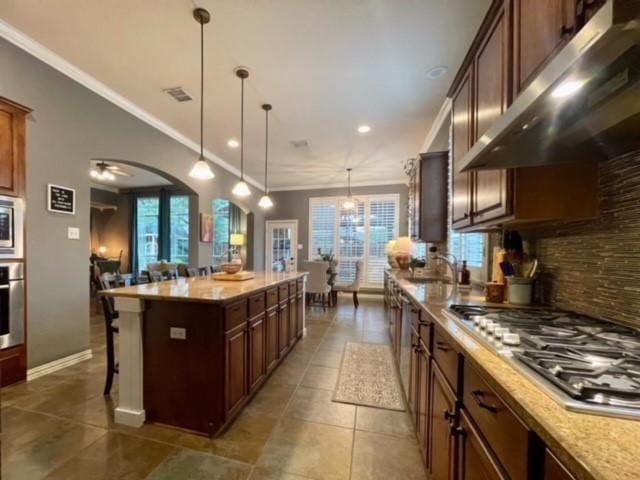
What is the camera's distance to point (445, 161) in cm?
351

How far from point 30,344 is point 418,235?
14.1ft

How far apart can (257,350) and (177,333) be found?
730 mm

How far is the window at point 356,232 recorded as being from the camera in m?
7.46

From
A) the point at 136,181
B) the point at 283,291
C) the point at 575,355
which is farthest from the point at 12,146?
the point at 136,181

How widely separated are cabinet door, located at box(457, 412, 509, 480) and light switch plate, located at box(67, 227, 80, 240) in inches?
150

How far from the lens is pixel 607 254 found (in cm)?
124

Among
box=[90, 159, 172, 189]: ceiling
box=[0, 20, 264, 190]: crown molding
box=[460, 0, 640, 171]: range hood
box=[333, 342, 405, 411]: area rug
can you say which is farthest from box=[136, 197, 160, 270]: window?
box=[460, 0, 640, 171]: range hood

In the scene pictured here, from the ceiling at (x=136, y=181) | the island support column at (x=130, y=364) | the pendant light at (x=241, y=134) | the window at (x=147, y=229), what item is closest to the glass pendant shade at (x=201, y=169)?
the pendant light at (x=241, y=134)

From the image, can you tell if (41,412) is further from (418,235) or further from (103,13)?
(418,235)

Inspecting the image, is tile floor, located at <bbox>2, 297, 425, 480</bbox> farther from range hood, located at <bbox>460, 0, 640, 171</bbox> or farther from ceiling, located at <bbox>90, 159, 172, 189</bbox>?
ceiling, located at <bbox>90, 159, 172, 189</bbox>

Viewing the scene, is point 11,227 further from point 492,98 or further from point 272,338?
point 492,98

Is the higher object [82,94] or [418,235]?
[82,94]

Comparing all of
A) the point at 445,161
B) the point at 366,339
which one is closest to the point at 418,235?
the point at 445,161

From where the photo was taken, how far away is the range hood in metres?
0.60
